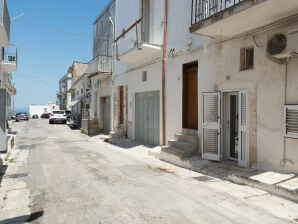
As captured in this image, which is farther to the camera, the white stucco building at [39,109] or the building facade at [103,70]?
the white stucco building at [39,109]

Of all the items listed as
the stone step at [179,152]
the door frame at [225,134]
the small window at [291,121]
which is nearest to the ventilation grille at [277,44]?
the small window at [291,121]

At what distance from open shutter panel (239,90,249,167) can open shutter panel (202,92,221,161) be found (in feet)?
2.48

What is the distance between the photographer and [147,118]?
545 inches

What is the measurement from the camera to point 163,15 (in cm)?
1191

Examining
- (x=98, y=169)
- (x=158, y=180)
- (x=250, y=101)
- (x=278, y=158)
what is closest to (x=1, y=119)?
(x=98, y=169)

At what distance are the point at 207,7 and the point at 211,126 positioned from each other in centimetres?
367

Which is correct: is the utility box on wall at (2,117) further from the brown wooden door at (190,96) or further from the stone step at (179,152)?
the brown wooden door at (190,96)

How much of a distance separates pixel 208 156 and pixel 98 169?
3373 mm

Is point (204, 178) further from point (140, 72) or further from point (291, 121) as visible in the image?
point (140, 72)

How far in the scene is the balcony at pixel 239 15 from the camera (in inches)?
246

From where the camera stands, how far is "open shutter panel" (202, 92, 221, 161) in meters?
8.66

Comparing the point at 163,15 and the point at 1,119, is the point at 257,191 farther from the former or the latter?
the point at 163,15

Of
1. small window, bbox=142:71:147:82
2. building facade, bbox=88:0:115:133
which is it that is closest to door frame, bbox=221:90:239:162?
small window, bbox=142:71:147:82

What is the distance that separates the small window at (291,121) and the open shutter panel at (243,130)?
4.09ft
